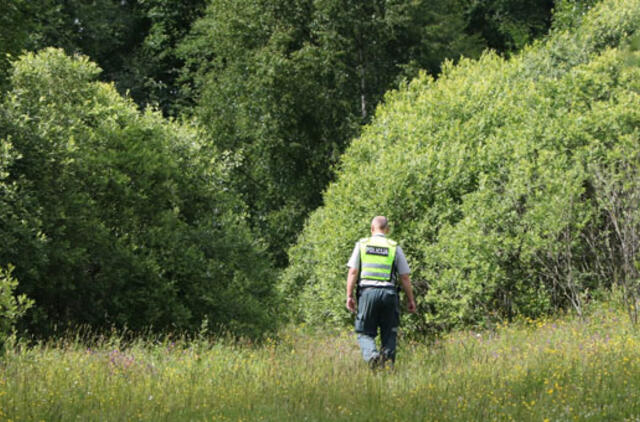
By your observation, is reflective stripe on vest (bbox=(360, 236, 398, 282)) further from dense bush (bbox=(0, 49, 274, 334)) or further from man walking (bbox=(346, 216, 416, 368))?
dense bush (bbox=(0, 49, 274, 334))

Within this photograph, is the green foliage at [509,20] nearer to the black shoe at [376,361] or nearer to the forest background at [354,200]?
the forest background at [354,200]

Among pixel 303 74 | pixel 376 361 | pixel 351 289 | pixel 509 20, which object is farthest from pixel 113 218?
pixel 509 20

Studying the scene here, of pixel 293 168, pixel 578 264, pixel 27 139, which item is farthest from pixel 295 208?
pixel 27 139

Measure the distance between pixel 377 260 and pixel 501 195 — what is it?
679 cm

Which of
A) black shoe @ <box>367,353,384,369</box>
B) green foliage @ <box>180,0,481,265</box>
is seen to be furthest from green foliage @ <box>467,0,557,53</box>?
black shoe @ <box>367,353,384,369</box>

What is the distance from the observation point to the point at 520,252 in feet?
46.9

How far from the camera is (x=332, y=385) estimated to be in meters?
7.49

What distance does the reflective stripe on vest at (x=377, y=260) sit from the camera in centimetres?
905

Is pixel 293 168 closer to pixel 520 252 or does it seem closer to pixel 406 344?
pixel 520 252

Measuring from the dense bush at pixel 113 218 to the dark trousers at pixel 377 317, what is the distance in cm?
548

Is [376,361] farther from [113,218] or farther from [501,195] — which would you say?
[113,218]

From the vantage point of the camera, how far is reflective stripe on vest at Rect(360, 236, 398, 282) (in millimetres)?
9047

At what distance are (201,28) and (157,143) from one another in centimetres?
1522

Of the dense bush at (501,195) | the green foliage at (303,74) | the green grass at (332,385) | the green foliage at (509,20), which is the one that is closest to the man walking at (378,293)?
the green grass at (332,385)
